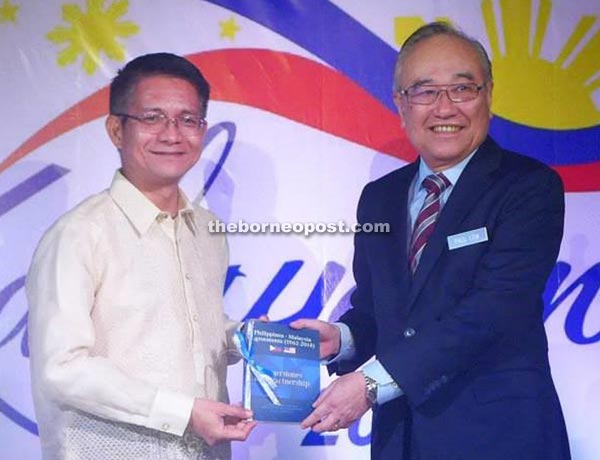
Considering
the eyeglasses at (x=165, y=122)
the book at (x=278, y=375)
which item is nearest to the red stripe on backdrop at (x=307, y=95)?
the eyeglasses at (x=165, y=122)

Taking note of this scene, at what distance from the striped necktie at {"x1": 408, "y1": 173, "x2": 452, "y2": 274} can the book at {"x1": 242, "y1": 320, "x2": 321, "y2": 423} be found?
0.40 m

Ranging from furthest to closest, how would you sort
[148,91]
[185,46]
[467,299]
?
[185,46] < [148,91] < [467,299]

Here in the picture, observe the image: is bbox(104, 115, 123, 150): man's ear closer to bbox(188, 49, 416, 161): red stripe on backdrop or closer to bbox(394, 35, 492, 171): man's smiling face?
bbox(188, 49, 416, 161): red stripe on backdrop

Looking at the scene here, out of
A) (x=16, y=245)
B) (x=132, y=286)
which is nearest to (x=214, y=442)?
(x=132, y=286)

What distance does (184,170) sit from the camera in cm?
256

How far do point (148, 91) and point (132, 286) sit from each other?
1.96 ft

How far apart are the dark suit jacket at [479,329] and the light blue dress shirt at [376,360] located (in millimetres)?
42

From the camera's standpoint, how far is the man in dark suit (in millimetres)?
2090

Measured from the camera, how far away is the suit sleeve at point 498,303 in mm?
2061

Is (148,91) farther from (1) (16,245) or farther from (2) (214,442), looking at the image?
(2) (214,442)

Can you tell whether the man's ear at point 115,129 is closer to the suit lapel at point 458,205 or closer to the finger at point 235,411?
the finger at point 235,411

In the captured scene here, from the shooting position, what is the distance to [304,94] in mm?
2693

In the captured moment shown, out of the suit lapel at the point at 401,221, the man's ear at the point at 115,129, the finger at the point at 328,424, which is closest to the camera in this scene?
the finger at the point at 328,424

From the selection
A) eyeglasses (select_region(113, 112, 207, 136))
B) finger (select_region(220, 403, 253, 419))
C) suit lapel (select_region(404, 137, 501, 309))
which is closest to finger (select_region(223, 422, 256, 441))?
finger (select_region(220, 403, 253, 419))
